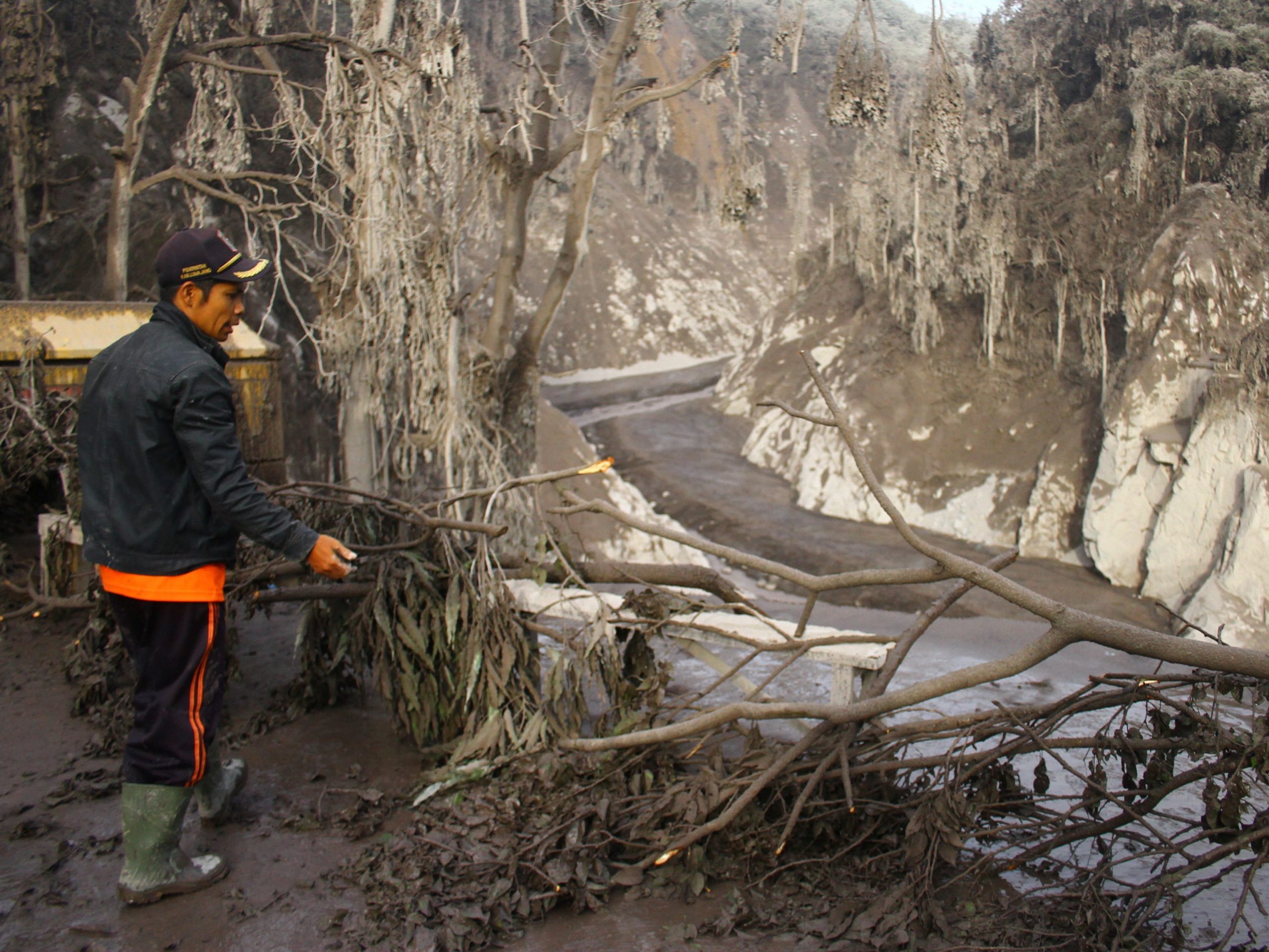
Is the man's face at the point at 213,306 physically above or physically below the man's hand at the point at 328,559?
above

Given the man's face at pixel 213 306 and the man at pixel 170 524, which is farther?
the man's face at pixel 213 306

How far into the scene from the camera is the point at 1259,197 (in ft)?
60.9

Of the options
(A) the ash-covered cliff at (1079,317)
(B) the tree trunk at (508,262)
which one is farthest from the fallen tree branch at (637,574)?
(A) the ash-covered cliff at (1079,317)

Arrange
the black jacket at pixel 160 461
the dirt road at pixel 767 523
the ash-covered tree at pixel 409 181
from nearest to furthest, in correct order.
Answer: the black jacket at pixel 160 461, the ash-covered tree at pixel 409 181, the dirt road at pixel 767 523

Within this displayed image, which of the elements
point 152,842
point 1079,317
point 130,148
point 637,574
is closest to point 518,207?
point 130,148

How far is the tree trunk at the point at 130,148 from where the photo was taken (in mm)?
7977

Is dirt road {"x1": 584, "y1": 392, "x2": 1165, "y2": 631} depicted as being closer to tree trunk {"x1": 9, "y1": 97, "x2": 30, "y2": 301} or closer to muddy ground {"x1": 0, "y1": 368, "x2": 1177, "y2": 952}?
muddy ground {"x1": 0, "y1": 368, "x2": 1177, "y2": 952}

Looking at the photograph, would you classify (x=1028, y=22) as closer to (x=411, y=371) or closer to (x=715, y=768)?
(x=411, y=371)

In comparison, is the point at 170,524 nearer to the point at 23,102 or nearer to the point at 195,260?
the point at 195,260

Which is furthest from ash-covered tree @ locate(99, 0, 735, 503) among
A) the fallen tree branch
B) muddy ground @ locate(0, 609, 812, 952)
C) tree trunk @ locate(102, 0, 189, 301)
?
muddy ground @ locate(0, 609, 812, 952)

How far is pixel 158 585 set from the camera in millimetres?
3051

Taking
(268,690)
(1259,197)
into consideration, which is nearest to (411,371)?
(268,690)

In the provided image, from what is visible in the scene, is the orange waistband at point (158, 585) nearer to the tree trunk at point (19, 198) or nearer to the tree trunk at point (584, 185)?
the tree trunk at point (584, 185)

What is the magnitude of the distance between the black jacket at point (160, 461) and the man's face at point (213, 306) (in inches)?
5.2
